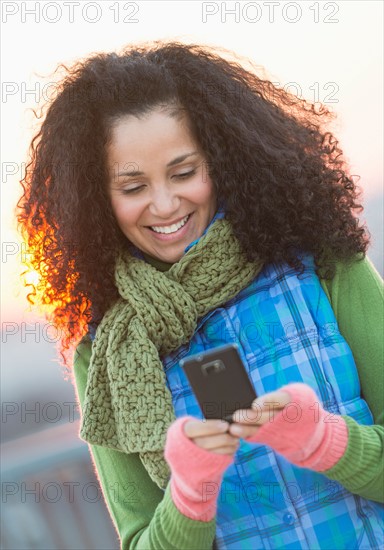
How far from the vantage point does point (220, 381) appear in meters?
1.35

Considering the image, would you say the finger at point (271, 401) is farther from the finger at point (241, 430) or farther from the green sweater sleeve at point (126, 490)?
the green sweater sleeve at point (126, 490)

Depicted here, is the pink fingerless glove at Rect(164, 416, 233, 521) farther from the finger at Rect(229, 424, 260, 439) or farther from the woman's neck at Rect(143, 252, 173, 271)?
the woman's neck at Rect(143, 252, 173, 271)

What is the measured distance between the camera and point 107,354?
1.68 meters

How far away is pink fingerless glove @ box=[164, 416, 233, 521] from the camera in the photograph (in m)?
1.38

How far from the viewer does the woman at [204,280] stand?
1.59 meters

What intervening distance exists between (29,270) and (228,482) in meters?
0.70

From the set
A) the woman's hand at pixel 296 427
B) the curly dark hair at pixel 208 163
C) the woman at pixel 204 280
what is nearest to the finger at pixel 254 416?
the woman's hand at pixel 296 427

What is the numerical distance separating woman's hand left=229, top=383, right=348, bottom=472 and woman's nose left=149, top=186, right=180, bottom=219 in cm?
45

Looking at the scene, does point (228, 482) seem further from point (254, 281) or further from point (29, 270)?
point (29, 270)

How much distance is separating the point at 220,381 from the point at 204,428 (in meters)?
0.08

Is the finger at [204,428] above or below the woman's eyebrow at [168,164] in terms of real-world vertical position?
below

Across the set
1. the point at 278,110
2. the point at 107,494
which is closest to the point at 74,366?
the point at 107,494

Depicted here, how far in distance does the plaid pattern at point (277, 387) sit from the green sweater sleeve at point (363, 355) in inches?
0.8

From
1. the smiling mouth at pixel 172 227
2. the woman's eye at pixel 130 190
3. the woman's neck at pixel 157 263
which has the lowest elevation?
the woman's neck at pixel 157 263
